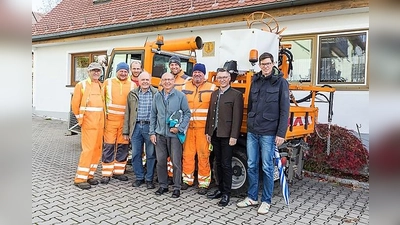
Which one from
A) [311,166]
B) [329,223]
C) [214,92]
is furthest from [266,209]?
[311,166]

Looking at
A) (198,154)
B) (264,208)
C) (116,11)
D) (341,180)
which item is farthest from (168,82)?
(116,11)

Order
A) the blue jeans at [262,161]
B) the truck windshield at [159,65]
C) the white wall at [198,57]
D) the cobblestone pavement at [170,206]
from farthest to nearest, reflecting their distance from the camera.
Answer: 1. the white wall at [198,57]
2. the truck windshield at [159,65]
3. the blue jeans at [262,161]
4. the cobblestone pavement at [170,206]

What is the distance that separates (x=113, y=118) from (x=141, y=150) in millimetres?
705

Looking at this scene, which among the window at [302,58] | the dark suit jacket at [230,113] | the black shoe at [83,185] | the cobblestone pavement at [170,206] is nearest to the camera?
the cobblestone pavement at [170,206]

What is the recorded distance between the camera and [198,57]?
9.86 m

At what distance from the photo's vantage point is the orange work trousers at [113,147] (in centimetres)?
574

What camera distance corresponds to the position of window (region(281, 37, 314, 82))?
7.99 m

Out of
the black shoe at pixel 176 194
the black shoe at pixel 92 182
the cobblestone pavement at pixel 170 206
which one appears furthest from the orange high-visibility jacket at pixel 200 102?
the black shoe at pixel 92 182

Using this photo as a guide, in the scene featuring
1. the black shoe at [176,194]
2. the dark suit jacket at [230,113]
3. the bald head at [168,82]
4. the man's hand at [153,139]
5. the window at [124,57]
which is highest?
the window at [124,57]

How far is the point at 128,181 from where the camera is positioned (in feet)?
19.5

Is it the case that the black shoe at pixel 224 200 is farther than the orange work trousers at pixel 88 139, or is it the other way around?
the orange work trousers at pixel 88 139

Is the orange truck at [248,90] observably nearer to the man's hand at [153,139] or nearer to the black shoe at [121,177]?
the man's hand at [153,139]

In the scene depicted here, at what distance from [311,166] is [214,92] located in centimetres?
282

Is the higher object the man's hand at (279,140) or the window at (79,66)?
the window at (79,66)
